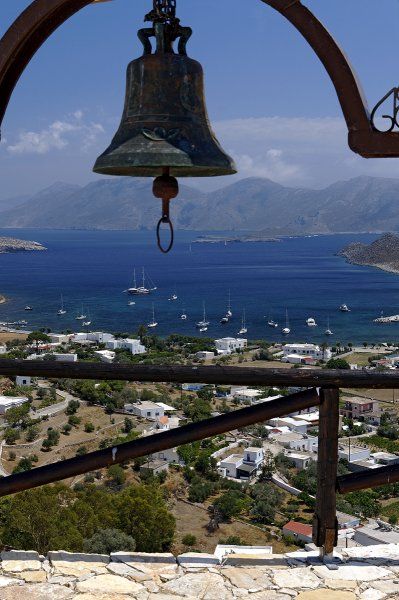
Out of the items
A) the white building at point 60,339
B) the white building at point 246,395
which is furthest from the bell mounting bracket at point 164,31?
the white building at point 60,339

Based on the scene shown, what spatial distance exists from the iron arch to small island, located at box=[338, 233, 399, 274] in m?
83.4

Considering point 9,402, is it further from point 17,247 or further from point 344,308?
point 17,247

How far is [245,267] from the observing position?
89.1 metres

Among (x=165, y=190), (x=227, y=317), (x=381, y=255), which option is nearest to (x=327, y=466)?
(x=165, y=190)

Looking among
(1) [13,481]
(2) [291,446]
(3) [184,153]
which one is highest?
(3) [184,153]

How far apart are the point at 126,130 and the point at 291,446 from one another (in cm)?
2240

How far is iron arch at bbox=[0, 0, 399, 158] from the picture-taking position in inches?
74.0

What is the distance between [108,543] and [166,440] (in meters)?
5.34

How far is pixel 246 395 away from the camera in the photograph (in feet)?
100

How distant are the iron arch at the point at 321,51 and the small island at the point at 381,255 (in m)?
83.4

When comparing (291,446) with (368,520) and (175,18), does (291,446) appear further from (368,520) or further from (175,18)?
(175,18)

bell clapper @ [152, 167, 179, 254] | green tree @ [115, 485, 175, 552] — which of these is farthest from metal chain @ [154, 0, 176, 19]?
green tree @ [115, 485, 175, 552]

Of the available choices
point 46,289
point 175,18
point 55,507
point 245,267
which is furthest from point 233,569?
point 245,267

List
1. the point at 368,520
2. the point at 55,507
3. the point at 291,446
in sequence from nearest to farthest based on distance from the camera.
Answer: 1. the point at 55,507
2. the point at 368,520
3. the point at 291,446
